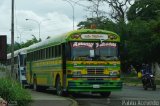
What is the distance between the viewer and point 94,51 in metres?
25.3

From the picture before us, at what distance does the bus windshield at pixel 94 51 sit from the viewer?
2516cm

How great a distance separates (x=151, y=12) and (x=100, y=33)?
48553 mm

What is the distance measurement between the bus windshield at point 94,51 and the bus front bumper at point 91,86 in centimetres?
112

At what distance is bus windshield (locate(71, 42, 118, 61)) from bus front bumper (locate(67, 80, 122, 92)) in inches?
44.1

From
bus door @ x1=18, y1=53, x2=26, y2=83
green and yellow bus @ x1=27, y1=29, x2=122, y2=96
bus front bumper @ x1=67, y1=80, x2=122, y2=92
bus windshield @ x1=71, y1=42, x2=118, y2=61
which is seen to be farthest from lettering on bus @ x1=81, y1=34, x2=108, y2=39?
bus door @ x1=18, y1=53, x2=26, y2=83

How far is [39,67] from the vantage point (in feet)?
104

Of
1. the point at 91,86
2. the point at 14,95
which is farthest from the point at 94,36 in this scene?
the point at 14,95

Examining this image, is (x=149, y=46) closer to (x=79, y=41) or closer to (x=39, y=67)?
(x=39, y=67)

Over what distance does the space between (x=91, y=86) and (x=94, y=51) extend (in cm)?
165

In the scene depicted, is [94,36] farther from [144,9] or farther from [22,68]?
[144,9]

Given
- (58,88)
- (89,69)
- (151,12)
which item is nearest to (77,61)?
(89,69)

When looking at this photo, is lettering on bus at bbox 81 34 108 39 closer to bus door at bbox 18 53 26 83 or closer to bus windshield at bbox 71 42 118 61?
bus windshield at bbox 71 42 118 61

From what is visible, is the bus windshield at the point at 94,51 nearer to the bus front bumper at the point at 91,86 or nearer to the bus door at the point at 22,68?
the bus front bumper at the point at 91,86

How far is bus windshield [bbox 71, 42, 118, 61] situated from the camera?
25.2 metres
